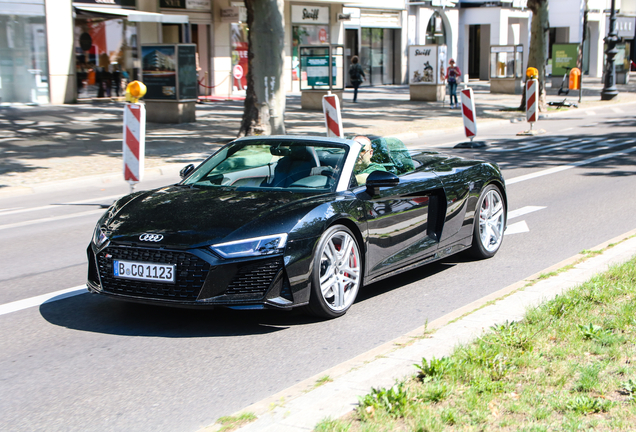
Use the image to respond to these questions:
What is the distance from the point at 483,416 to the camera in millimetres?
3434

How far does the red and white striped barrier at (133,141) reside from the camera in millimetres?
10859

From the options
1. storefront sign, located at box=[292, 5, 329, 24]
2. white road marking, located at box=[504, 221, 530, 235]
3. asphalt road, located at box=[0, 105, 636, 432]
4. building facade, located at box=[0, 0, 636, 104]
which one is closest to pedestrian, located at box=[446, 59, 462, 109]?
building facade, located at box=[0, 0, 636, 104]

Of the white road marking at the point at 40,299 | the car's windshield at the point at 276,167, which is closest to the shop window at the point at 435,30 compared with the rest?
the car's windshield at the point at 276,167

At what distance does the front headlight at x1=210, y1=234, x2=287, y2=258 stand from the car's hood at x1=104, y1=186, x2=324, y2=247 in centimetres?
4

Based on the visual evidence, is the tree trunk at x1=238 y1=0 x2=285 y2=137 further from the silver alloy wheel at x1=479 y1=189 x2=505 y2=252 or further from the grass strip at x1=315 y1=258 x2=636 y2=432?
the grass strip at x1=315 y1=258 x2=636 y2=432

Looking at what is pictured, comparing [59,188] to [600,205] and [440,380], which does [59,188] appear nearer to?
[600,205]

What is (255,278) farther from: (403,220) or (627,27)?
(627,27)

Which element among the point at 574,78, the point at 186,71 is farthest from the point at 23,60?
the point at 574,78

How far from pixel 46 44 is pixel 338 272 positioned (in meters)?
22.2

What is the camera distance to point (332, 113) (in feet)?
50.8

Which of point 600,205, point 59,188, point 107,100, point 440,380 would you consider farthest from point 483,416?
point 107,100

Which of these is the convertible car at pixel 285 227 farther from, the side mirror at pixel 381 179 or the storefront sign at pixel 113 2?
the storefront sign at pixel 113 2

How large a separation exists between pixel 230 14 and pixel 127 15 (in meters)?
6.40

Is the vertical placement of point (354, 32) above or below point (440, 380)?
above
